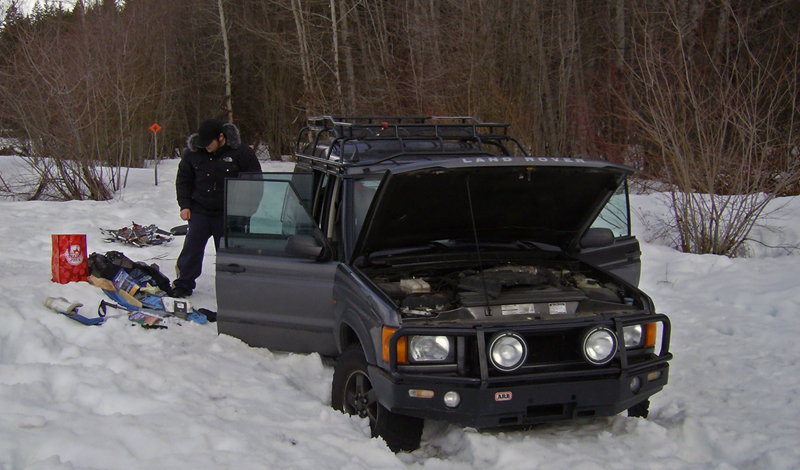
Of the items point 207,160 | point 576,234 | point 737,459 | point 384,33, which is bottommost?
point 737,459

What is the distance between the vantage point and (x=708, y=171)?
31.2 feet

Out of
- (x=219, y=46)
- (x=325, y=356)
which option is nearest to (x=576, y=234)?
(x=325, y=356)

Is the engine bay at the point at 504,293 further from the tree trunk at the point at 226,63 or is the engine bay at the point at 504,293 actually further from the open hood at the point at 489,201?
the tree trunk at the point at 226,63

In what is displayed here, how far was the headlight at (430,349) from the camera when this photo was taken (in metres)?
3.87

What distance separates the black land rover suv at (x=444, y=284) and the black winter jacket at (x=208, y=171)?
4.44 ft

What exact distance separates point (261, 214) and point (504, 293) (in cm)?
226

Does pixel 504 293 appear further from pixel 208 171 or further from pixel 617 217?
pixel 208 171

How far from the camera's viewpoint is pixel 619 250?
6.12 metres

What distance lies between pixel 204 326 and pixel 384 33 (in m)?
24.5

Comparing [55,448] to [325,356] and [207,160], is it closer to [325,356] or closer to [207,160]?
[325,356]

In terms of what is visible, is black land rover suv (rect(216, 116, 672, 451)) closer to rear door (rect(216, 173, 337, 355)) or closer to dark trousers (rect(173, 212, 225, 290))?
rear door (rect(216, 173, 337, 355))

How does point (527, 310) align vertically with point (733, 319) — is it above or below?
above

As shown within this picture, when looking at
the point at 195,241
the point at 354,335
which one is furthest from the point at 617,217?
the point at 195,241

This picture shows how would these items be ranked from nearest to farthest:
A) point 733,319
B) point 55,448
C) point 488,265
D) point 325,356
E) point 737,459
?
point 55,448 < point 737,459 < point 488,265 < point 325,356 < point 733,319
